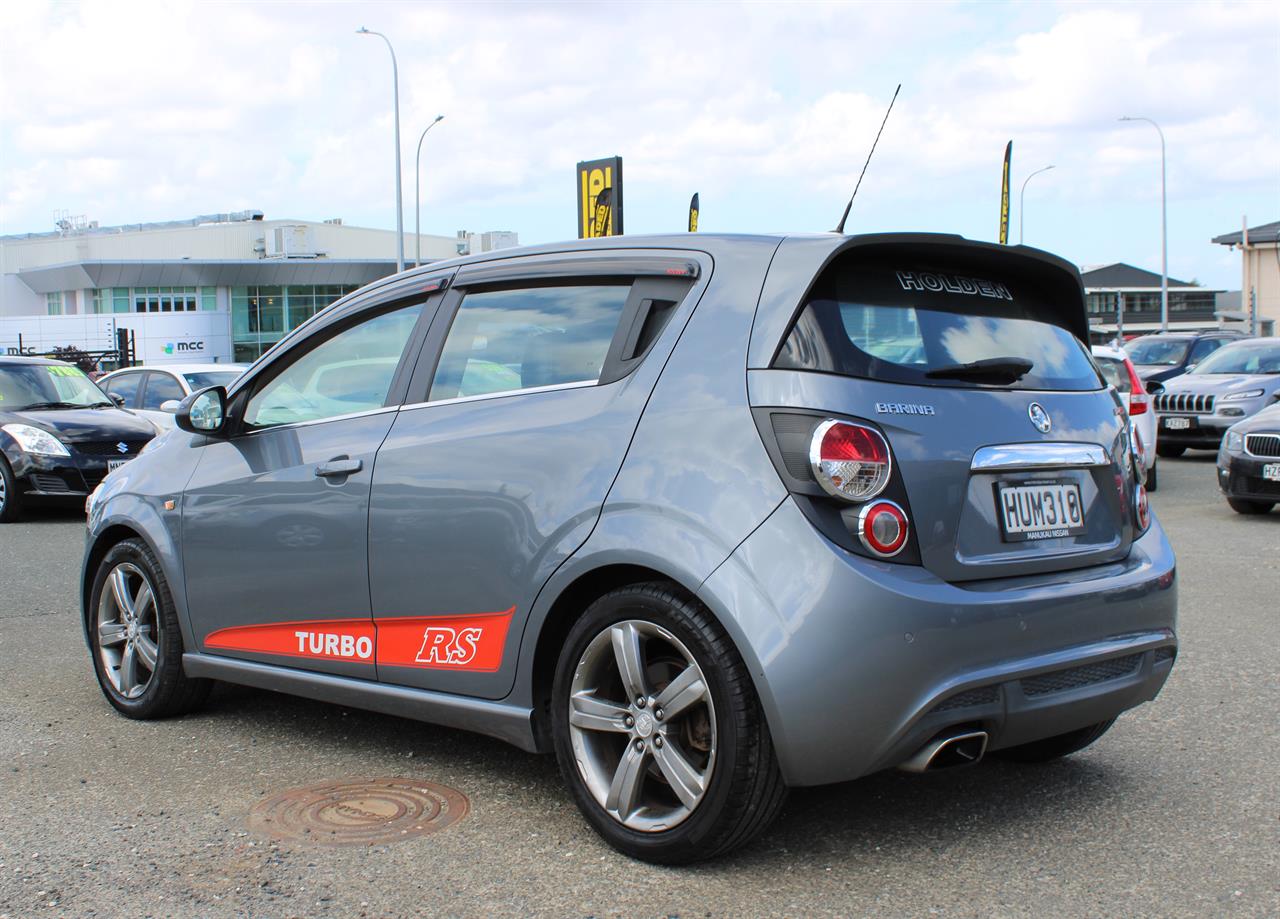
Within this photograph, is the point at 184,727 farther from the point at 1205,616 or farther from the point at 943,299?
the point at 1205,616

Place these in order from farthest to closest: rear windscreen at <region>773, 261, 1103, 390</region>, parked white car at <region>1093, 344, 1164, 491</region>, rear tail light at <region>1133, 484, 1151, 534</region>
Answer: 1. parked white car at <region>1093, 344, 1164, 491</region>
2. rear tail light at <region>1133, 484, 1151, 534</region>
3. rear windscreen at <region>773, 261, 1103, 390</region>

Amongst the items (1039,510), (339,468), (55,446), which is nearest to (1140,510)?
(1039,510)

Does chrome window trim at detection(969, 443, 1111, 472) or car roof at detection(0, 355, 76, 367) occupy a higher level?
car roof at detection(0, 355, 76, 367)

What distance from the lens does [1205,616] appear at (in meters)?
7.60

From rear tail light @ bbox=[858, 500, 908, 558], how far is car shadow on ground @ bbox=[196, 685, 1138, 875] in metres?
0.93

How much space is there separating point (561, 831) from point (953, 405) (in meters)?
1.67

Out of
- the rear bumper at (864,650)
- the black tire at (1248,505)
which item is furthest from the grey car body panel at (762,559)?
the black tire at (1248,505)

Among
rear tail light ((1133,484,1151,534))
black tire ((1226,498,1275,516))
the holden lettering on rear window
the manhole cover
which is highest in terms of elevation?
the holden lettering on rear window

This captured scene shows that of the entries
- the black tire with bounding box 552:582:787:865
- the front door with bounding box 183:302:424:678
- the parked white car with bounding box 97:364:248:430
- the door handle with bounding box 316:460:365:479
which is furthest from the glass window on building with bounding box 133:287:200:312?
the black tire with bounding box 552:582:787:865

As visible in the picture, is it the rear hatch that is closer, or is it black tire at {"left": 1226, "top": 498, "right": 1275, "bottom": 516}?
the rear hatch

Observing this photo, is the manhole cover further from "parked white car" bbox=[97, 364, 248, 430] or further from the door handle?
"parked white car" bbox=[97, 364, 248, 430]

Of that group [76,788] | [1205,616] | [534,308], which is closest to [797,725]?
[534,308]

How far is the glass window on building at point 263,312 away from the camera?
87.9m

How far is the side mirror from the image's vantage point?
17.1ft
